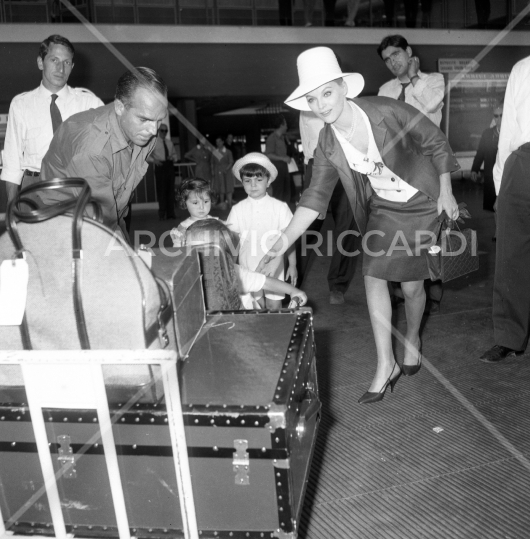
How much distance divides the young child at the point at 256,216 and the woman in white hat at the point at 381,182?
0.88 meters

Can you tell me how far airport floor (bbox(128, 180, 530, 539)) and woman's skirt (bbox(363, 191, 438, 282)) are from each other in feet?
2.00

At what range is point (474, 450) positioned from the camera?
2.31 metres

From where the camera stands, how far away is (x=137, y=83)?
6.96ft

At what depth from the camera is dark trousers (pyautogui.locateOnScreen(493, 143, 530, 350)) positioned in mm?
2947

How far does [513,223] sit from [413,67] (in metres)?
1.73

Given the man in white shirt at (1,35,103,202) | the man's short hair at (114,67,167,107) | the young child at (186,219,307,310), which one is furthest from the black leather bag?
the man in white shirt at (1,35,103,202)

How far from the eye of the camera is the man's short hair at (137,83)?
212 cm

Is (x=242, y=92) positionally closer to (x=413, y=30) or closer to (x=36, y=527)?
(x=413, y=30)

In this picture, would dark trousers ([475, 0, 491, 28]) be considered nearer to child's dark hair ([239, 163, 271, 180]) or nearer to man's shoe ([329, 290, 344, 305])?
Answer: man's shoe ([329, 290, 344, 305])

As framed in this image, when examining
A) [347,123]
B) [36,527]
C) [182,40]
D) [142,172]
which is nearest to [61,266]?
[36,527]

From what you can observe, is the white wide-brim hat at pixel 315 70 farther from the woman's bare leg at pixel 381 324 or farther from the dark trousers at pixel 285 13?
the dark trousers at pixel 285 13

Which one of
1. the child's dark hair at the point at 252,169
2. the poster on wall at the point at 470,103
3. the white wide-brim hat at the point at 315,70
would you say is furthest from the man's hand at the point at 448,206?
the poster on wall at the point at 470,103

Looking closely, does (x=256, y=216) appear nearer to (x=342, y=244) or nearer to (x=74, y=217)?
(x=342, y=244)

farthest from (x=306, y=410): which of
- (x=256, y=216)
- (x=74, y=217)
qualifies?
(x=256, y=216)
